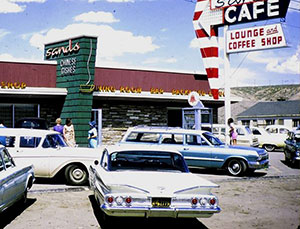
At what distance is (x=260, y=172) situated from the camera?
1477 centimetres

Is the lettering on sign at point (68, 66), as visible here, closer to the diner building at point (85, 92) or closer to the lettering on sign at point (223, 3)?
the diner building at point (85, 92)

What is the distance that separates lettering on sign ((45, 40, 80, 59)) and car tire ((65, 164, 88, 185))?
11.2m

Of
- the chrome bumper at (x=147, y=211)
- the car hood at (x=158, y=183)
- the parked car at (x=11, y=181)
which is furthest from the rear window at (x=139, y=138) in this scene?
the chrome bumper at (x=147, y=211)

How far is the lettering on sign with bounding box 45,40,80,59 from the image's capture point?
21220mm

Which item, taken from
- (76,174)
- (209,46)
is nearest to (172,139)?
(76,174)

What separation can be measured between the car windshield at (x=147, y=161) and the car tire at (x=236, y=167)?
5.88 meters

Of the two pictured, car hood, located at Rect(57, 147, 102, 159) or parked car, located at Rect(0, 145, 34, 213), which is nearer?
parked car, located at Rect(0, 145, 34, 213)

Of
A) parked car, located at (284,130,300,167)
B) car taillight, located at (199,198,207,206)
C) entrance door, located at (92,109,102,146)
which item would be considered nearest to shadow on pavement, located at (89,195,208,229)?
car taillight, located at (199,198,207,206)

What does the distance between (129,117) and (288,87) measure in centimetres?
9015

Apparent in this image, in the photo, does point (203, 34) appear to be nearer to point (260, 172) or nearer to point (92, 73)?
point (92, 73)

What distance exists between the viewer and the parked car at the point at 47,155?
10.7 m

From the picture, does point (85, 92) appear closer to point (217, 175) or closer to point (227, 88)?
point (227, 88)

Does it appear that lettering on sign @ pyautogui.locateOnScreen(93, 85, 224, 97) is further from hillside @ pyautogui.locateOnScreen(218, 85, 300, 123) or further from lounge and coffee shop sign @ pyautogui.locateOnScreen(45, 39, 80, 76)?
hillside @ pyautogui.locateOnScreen(218, 85, 300, 123)

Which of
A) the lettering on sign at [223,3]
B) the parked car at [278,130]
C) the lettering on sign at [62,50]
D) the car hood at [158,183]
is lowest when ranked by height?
the car hood at [158,183]
